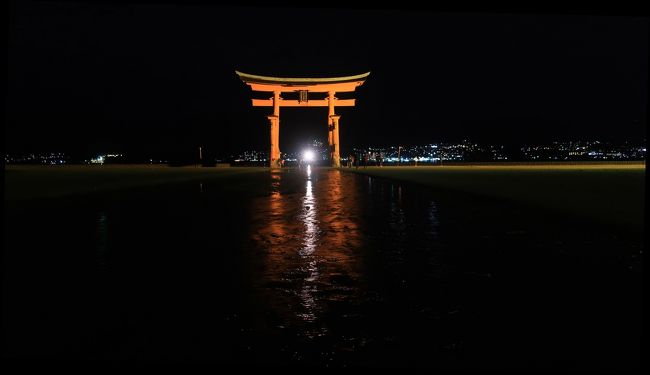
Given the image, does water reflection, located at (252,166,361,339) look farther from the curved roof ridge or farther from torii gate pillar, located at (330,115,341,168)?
torii gate pillar, located at (330,115,341,168)

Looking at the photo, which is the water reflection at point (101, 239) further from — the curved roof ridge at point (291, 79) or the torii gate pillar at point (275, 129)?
the torii gate pillar at point (275, 129)

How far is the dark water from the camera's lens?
3.02m

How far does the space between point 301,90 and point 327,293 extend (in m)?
37.6

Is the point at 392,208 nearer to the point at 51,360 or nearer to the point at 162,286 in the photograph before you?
the point at 162,286

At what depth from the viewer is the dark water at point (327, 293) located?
9.91ft

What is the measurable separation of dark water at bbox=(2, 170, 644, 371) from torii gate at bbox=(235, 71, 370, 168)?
105 feet

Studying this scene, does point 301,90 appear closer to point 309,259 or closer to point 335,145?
point 335,145

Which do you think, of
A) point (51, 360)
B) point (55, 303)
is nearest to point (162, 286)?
point (55, 303)

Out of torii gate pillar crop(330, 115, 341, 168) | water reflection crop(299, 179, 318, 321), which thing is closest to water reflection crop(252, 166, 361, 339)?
water reflection crop(299, 179, 318, 321)

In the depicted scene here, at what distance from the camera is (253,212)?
10289 millimetres

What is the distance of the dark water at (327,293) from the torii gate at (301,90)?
105ft

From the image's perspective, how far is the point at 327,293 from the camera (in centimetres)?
425

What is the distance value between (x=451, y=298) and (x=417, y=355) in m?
1.25

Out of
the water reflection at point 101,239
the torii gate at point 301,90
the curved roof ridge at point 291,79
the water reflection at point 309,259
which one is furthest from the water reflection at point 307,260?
the torii gate at point 301,90
